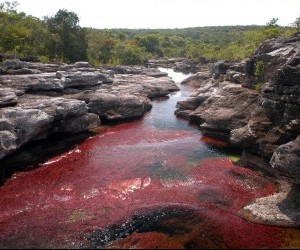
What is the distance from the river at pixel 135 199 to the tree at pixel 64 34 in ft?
149

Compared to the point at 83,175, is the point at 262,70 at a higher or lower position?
higher

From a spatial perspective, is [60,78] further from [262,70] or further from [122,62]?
[122,62]

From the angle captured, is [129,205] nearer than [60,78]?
Yes

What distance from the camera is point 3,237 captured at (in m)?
20.7

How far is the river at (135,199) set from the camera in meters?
20.1

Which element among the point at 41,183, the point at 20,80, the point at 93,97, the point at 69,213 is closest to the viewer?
the point at 69,213

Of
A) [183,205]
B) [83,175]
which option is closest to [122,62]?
[83,175]

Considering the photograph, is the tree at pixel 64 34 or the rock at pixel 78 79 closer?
the rock at pixel 78 79

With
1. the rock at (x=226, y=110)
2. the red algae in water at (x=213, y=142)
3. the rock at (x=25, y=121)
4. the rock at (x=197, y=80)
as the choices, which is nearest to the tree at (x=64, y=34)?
the rock at (x=197, y=80)

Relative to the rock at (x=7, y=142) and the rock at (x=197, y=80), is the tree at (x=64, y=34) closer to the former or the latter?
the rock at (x=197, y=80)

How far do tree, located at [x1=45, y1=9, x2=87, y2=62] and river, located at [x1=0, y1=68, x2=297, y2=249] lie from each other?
4527 centimetres

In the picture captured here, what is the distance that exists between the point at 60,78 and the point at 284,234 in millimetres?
35512

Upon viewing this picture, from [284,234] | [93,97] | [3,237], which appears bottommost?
[3,237]

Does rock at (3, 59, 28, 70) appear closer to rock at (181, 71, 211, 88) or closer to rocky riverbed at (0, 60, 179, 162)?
rocky riverbed at (0, 60, 179, 162)
